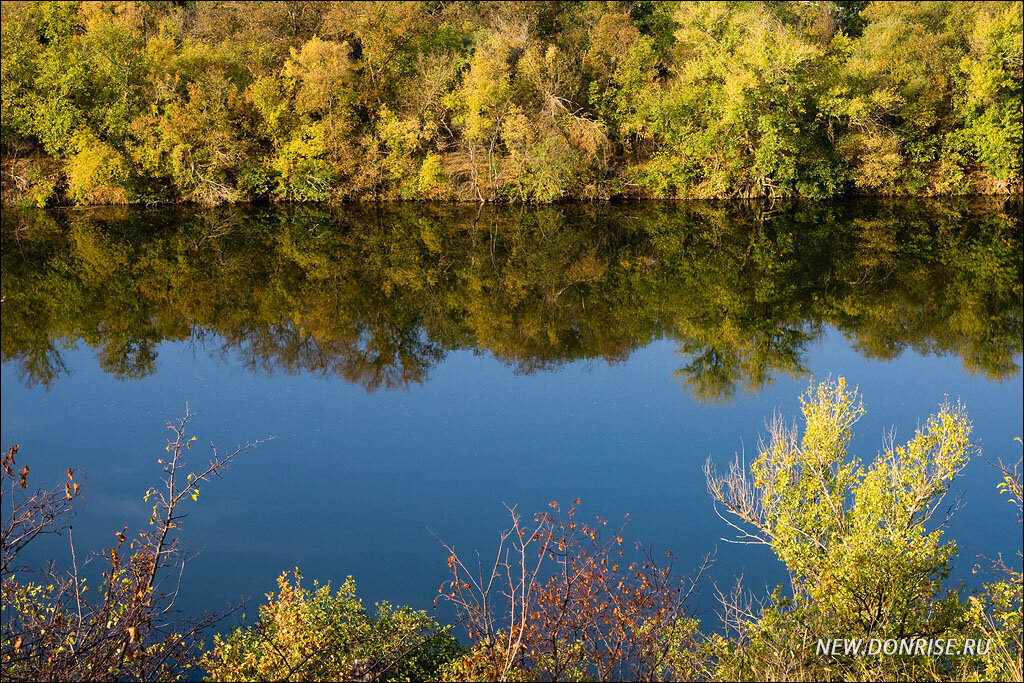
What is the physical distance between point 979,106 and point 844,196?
7.09 m

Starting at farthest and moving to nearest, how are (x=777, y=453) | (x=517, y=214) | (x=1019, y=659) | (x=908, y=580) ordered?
1. (x=517, y=214)
2. (x=777, y=453)
3. (x=908, y=580)
4. (x=1019, y=659)

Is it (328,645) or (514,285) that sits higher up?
(514,285)

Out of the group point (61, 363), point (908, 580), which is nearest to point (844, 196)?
point (61, 363)

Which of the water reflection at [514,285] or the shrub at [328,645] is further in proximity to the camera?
the water reflection at [514,285]

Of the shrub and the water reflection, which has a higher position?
the water reflection

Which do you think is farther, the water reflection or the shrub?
the water reflection

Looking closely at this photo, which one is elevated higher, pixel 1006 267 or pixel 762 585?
pixel 1006 267

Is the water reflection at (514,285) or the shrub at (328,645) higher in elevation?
the water reflection at (514,285)

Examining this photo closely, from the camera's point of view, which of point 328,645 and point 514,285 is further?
point 514,285

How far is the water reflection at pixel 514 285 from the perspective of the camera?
1081 inches

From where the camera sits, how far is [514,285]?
3406cm

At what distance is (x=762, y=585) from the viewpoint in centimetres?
1589

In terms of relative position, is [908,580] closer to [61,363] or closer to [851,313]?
[851,313]

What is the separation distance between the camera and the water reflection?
2745 centimetres
